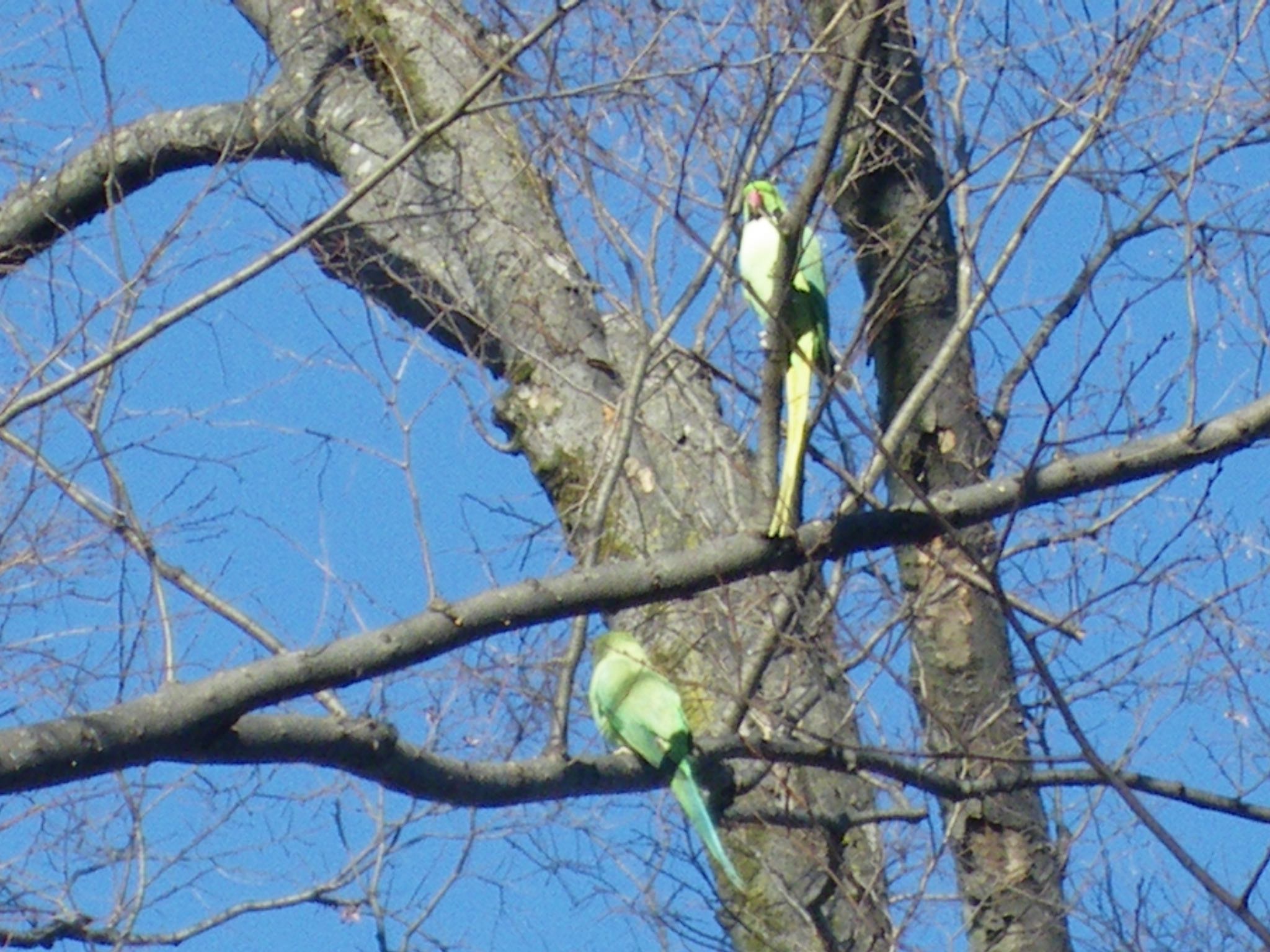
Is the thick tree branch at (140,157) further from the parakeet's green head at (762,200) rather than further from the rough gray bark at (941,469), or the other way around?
the rough gray bark at (941,469)

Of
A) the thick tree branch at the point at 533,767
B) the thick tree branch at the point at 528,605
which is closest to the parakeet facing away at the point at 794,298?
the thick tree branch at the point at 528,605

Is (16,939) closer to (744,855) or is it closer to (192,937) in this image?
(192,937)

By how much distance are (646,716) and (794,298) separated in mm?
1175

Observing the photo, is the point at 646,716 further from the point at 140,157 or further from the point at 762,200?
the point at 140,157

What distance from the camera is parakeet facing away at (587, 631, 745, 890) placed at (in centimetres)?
440

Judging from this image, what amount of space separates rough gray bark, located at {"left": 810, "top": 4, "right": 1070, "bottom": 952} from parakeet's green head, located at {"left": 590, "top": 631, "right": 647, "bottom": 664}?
823 millimetres

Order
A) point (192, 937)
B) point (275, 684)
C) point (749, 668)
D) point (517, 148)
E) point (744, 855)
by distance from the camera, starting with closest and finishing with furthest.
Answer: point (275, 684)
point (749, 668)
point (192, 937)
point (744, 855)
point (517, 148)

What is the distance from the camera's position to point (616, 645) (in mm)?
5309

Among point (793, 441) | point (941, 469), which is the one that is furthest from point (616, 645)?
point (793, 441)

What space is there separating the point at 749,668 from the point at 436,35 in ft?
14.2

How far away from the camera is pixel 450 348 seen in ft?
20.1

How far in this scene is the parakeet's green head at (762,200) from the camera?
443cm

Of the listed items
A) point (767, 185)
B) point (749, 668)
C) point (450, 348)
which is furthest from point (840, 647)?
point (450, 348)

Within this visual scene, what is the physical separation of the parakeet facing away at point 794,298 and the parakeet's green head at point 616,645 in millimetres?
1207
